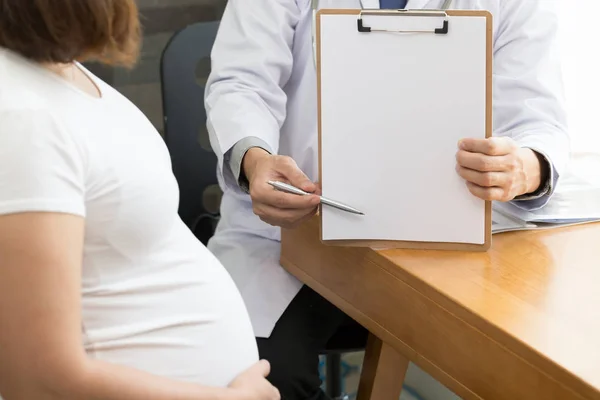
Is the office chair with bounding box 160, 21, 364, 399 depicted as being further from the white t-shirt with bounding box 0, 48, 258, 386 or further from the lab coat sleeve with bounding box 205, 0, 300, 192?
the white t-shirt with bounding box 0, 48, 258, 386

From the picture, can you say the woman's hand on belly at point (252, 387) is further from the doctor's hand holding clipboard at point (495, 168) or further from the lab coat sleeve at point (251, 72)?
the lab coat sleeve at point (251, 72)

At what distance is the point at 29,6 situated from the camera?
0.66 m

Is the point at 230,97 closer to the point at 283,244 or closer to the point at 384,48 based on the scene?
the point at 283,244

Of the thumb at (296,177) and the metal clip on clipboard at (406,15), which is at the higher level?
the metal clip on clipboard at (406,15)

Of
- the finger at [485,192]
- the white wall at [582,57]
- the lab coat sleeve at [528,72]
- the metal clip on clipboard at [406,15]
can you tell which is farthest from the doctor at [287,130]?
the white wall at [582,57]

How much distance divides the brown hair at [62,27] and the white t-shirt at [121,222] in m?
0.02

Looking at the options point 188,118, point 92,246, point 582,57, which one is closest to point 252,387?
point 92,246

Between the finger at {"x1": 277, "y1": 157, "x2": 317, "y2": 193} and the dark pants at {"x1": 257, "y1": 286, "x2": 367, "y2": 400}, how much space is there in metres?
0.27

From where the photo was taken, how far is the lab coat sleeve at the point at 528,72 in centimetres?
115

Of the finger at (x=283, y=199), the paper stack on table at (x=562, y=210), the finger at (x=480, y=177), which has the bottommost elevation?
the paper stack on table at (x=562, y=210)

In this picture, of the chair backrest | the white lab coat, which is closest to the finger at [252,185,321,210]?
the white lab coat

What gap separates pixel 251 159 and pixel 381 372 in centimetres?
37

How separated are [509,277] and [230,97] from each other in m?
0.55

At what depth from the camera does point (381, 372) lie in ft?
3.67
